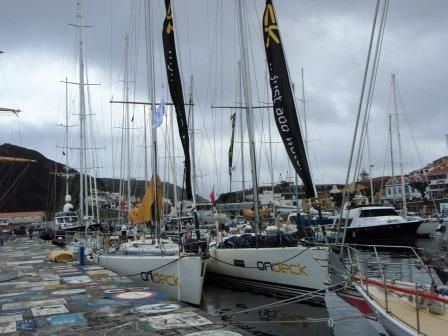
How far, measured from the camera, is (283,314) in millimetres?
14336

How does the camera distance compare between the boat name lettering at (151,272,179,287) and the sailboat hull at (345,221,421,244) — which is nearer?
the boat name lettering at (151,272,179,287)

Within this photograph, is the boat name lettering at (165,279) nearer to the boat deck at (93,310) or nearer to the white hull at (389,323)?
the boat deck at (93,310)

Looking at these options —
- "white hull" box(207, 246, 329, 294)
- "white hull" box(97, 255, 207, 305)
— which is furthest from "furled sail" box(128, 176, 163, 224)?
"white hull" box(207, 246, 329, 294)

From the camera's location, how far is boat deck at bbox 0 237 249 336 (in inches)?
334

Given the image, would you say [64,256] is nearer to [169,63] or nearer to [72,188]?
[169,63]

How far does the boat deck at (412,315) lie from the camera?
20.9ft

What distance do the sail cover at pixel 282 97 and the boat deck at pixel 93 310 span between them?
5186 mm

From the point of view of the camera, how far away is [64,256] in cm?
2167

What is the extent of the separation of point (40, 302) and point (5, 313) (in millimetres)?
1263

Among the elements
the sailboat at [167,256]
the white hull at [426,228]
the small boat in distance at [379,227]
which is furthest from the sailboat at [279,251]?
the white hull at [426,228]

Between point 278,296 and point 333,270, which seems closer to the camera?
point 333,270

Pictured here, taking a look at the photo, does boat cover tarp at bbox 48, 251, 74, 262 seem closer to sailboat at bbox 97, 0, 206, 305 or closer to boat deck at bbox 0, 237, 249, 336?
sailboat at bbox 97, 0, 206, 305

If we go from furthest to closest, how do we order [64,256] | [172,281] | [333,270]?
[64,256] < [172,281] < [333,270]

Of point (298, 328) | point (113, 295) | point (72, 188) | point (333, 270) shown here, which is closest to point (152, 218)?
point (113, 295)
